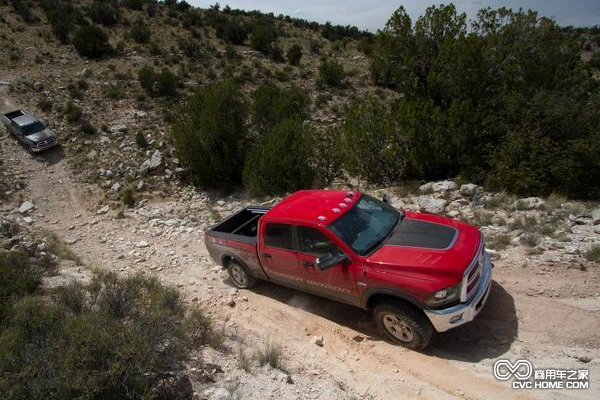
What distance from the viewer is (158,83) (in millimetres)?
20266

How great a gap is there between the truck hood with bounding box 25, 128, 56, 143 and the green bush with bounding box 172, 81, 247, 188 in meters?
5.90

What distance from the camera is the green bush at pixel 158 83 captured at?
2005 cm

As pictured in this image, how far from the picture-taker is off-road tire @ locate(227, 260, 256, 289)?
6534 millimetres

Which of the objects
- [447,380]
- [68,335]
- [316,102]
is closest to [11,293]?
[68,335]

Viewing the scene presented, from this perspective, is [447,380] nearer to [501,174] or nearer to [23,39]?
[501,174]

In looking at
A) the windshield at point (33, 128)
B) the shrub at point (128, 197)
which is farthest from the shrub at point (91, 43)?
the shrub at point (128, 197)

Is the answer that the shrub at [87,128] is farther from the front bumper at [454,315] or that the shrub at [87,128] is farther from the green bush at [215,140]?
the front bumper at [454,315]

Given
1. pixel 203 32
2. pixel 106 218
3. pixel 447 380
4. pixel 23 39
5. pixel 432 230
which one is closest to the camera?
pixel 447 380

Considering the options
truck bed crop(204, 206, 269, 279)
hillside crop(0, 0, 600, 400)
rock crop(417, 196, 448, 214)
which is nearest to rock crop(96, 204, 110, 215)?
hillside crop(0, 0, 600, 400)

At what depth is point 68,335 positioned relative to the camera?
12.7 ft

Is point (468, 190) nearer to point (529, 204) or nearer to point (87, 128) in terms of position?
point (529, 204)

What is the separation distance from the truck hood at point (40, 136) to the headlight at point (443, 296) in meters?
17.2

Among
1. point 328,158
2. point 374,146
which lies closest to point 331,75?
point 328,158

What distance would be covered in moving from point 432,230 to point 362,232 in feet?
3.16
